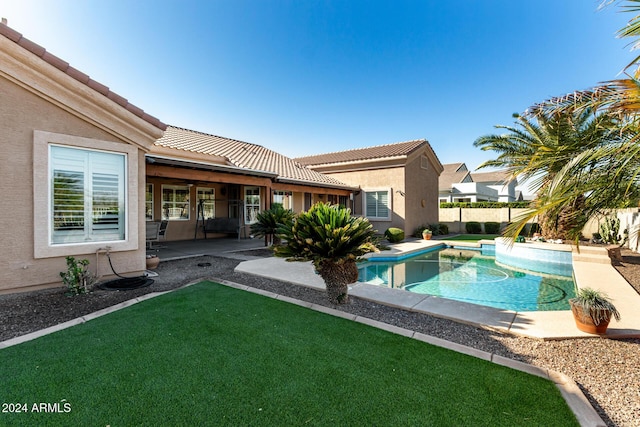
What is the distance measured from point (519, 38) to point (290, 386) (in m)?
16.3

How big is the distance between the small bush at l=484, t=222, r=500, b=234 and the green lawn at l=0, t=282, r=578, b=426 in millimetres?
22332

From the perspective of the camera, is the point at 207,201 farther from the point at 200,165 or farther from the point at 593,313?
the point at 593,313

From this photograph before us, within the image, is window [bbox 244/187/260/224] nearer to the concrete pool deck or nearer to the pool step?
the concrete pool deck

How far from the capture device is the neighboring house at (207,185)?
11508mm

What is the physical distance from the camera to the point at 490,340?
459 centimetres

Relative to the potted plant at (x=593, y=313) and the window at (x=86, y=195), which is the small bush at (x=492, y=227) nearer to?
the potted plant at (x=593, y=313)

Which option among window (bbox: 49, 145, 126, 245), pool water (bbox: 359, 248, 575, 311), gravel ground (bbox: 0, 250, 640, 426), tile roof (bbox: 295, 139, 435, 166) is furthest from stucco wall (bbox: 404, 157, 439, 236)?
window (bbox: 49, 145, 126, 245)

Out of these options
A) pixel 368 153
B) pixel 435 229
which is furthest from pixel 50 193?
pixel 435 229

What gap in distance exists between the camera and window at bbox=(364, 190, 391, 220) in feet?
65.6

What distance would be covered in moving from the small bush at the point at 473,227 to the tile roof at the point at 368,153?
7844 mm

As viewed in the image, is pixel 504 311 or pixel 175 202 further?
pixel 175 202

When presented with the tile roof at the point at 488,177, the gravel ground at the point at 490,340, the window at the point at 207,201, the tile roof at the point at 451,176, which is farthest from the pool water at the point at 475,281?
the tile roof at the point at 488,177

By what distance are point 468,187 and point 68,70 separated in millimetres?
33961

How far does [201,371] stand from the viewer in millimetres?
3496
